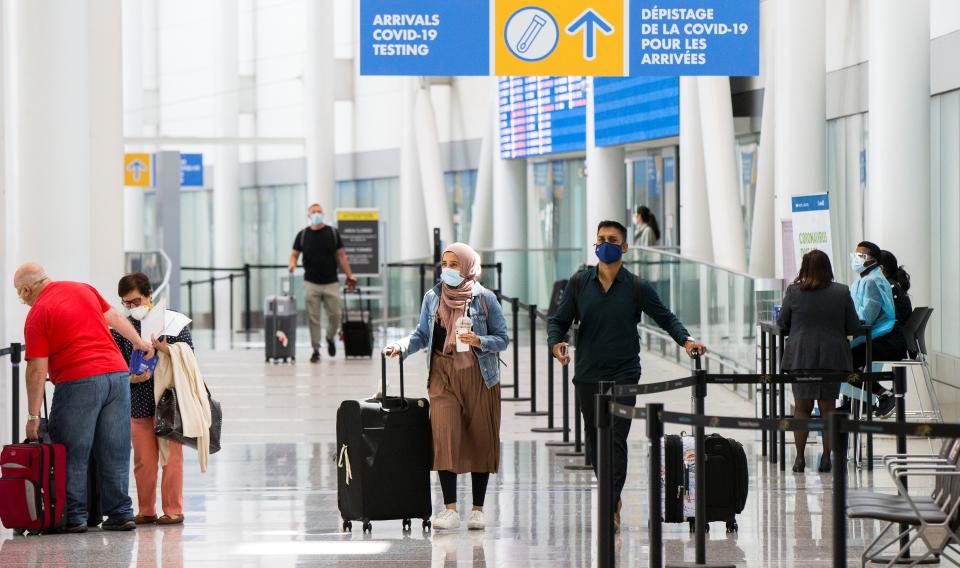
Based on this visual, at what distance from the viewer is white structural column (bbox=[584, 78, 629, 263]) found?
2566cm

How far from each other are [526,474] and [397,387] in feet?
17.5

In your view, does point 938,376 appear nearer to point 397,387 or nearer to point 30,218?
point 397,387

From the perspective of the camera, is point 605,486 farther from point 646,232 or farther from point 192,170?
point 192,170

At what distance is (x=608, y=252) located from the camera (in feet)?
28.3

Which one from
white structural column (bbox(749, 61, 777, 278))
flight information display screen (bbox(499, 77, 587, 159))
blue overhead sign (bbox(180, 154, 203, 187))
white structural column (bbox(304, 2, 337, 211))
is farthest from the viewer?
blue overhead sign (bbox(180, 154, 203, 187))

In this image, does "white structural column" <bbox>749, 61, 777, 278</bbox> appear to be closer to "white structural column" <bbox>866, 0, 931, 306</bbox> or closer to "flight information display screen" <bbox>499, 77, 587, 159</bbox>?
"white structural column" <bbox>866, 0, 931, 306</bbox>

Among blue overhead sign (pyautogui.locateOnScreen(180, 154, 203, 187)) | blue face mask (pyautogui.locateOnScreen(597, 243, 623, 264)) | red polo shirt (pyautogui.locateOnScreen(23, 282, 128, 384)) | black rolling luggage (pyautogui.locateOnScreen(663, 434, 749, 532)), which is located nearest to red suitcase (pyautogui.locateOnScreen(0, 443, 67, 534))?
red polo shirt (pyautogui.locateOnScreen(23, 282, 128, 384))

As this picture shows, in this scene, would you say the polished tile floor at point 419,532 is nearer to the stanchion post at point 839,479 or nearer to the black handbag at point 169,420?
the black handbag at point 169,420

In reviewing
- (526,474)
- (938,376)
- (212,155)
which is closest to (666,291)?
(938,376)

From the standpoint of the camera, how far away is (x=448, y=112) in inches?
1383

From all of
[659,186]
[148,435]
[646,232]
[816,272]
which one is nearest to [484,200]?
[659,186]

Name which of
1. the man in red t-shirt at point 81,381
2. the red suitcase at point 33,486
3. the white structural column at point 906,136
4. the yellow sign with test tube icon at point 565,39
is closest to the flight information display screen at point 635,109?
the yellow sign with test tube icon at point 565,39

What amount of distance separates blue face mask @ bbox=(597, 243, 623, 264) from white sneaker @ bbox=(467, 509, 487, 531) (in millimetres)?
1550

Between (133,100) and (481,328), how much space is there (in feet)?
105
